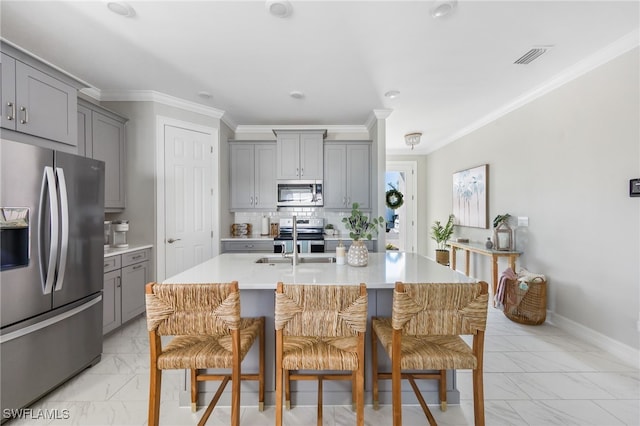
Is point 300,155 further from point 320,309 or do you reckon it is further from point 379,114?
point 320,309

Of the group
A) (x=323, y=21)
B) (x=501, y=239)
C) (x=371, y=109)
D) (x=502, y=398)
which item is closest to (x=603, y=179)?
(x=501, y=239)

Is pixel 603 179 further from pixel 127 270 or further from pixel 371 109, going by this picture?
pixel 127 270

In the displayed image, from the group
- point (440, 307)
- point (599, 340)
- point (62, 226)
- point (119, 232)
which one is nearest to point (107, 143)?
point (119, 232)

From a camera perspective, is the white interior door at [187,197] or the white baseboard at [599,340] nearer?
the white baseboard at [599,340]

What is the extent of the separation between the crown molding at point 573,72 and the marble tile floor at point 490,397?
2.63 m

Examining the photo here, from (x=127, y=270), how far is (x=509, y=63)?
14.4 ft

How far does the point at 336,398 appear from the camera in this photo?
1848 mm

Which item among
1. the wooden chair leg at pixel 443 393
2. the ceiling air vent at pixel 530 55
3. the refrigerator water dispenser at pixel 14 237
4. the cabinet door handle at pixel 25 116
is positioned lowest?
the wooden chair leg at pixel 443 393

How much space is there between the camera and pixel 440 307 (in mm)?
1336

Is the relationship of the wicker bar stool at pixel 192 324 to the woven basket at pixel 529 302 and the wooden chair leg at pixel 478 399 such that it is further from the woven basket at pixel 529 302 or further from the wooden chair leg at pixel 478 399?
the woven basket at pixel 529 302

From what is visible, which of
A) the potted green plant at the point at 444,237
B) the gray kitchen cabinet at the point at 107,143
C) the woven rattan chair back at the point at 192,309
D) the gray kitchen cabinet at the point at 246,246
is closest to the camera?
the woven rattan chair back at the point at 192,309

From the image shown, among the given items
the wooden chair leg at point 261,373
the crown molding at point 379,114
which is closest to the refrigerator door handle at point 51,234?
the wooden chair leg at point 261,373

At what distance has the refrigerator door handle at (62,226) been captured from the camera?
1905 mm

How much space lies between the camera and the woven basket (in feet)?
9.92
